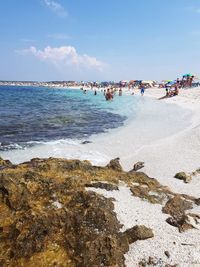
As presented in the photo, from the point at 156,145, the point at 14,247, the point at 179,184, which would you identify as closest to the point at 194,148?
the point at 156,145

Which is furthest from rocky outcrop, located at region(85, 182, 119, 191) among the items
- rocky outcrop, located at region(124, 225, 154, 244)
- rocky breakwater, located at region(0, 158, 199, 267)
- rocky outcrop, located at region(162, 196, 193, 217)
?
rocky outcrop, located at region(124, 225, 154, 244)

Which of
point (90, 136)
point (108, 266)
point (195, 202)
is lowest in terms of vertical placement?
point (90, 136)

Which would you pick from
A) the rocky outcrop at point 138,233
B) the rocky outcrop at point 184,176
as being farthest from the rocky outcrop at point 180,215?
the rocky outcrop at point 184,176

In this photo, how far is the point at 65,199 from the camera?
6.20 m

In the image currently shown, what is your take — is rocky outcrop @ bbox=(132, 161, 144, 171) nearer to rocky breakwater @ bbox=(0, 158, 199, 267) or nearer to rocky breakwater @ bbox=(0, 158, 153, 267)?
rocky breakwater @ bbox=(0, 158, 199, 267)

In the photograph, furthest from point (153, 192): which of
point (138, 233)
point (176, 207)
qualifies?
point (138, 233)

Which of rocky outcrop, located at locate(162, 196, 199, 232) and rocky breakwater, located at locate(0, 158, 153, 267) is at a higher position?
rocky breakwater, located at locate(0, 158, 153, 267)

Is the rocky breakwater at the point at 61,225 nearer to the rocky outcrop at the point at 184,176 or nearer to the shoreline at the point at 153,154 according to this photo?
the rocky outcrop at the point at 184,176

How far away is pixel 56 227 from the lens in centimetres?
536

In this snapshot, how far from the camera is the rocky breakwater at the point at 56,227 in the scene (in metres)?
4.98

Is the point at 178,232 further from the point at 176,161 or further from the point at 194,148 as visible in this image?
the point at 194,148

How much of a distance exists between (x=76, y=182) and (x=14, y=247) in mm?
2270

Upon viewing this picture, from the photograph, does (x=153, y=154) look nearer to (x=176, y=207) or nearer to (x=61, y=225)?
(x=176, y=207)

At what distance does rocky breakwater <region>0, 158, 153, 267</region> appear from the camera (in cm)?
498
